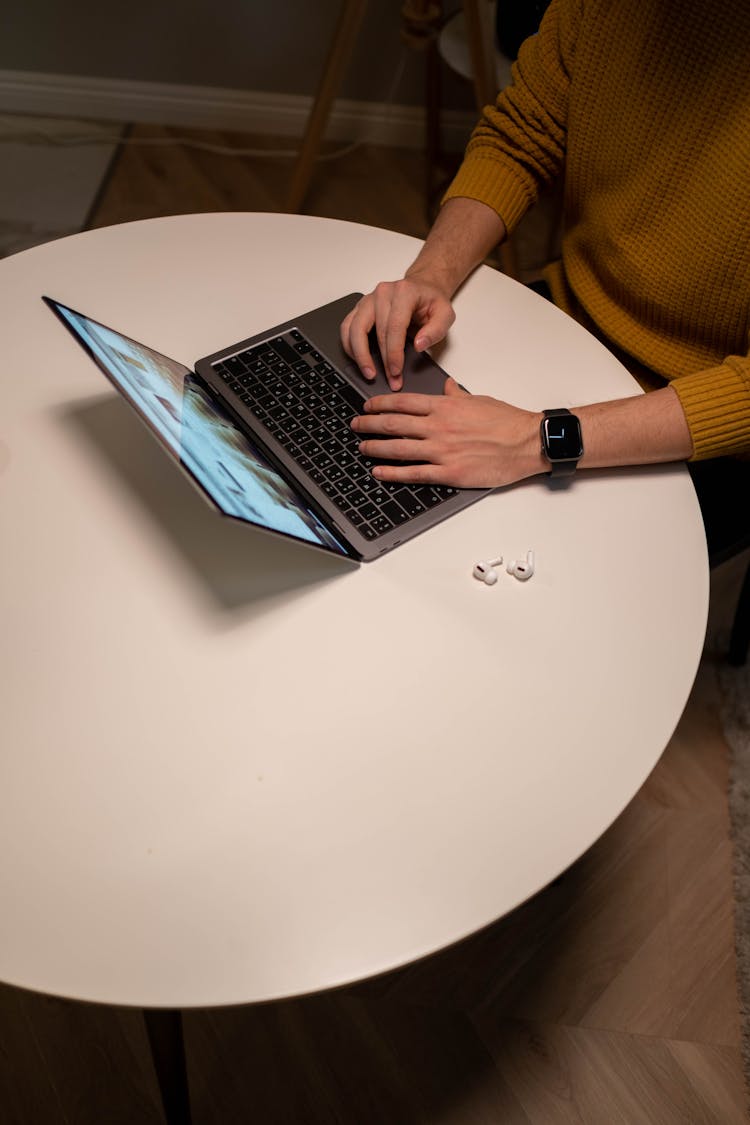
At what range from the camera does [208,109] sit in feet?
7.73

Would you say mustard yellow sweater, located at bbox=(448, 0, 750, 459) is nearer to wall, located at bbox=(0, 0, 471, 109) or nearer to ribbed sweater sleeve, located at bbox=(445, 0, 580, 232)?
ribbed sweater sleeve, located at bbox=(445, 0, 580, 232)

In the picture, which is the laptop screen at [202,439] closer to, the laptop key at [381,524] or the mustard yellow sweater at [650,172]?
the laptop key at [381,524]

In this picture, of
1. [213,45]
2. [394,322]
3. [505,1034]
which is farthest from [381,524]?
[213,45]

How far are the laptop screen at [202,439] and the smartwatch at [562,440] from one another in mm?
224

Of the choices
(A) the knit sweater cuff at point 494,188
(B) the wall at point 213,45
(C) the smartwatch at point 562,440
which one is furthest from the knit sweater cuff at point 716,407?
(B) the wall at point 213,45

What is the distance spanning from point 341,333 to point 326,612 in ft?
1.12

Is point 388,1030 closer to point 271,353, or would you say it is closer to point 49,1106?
point 49,1106

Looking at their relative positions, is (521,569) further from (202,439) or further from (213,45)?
(213,45)

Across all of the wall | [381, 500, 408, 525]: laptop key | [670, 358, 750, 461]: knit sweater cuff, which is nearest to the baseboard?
the wall

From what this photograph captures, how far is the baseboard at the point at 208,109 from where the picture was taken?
2316 millimetres

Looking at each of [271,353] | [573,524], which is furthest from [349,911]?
[271,353]

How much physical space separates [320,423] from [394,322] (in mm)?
140

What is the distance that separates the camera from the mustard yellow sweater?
0.98 metres

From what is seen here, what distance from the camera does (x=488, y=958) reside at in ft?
4.28
